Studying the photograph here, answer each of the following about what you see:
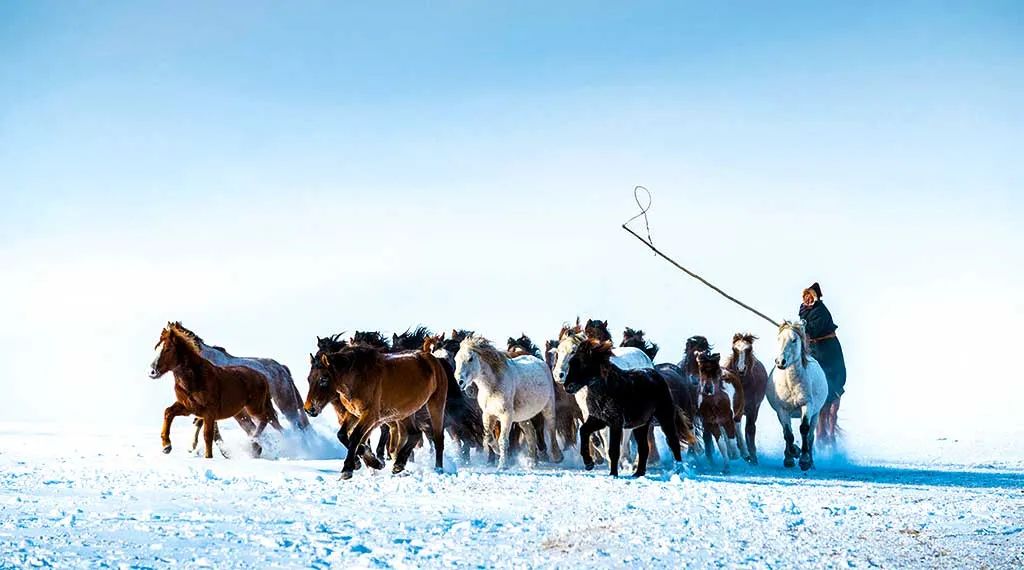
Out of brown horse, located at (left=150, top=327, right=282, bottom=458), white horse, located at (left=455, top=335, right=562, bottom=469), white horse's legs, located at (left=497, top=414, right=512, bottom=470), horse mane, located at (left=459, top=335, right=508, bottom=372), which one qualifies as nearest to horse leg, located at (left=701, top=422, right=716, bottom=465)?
white horse, located at (left=455, top=335, right=562, bottom=469)

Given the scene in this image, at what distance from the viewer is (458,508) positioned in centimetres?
742

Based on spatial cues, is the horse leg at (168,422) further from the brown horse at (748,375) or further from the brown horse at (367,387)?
the brown horse at (748,375)

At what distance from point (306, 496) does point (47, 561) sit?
2.70 meters

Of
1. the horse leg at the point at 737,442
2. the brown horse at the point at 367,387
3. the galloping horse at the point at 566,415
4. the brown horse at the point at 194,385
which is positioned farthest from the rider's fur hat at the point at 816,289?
the brown horse at the point at 194,385

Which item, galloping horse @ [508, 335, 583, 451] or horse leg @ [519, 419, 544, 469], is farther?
galloping horse @ [508, 335, 583, 451]

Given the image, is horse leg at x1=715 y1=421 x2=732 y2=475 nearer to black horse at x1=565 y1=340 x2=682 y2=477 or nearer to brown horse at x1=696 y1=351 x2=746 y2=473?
brown horse at x1=696 y1=351 x2=746 y2=473

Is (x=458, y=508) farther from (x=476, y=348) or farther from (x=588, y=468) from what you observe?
(x=476, y=348)

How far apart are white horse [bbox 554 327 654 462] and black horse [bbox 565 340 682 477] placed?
68 millimetres

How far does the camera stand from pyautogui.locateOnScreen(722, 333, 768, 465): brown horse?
14633 mm

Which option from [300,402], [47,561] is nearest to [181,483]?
[47,561]

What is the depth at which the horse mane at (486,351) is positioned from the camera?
1211cm

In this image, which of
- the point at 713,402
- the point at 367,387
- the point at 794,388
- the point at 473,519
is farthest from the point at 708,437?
the point at 473,519

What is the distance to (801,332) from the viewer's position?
13914mm

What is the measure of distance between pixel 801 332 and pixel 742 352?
1.09 metres
